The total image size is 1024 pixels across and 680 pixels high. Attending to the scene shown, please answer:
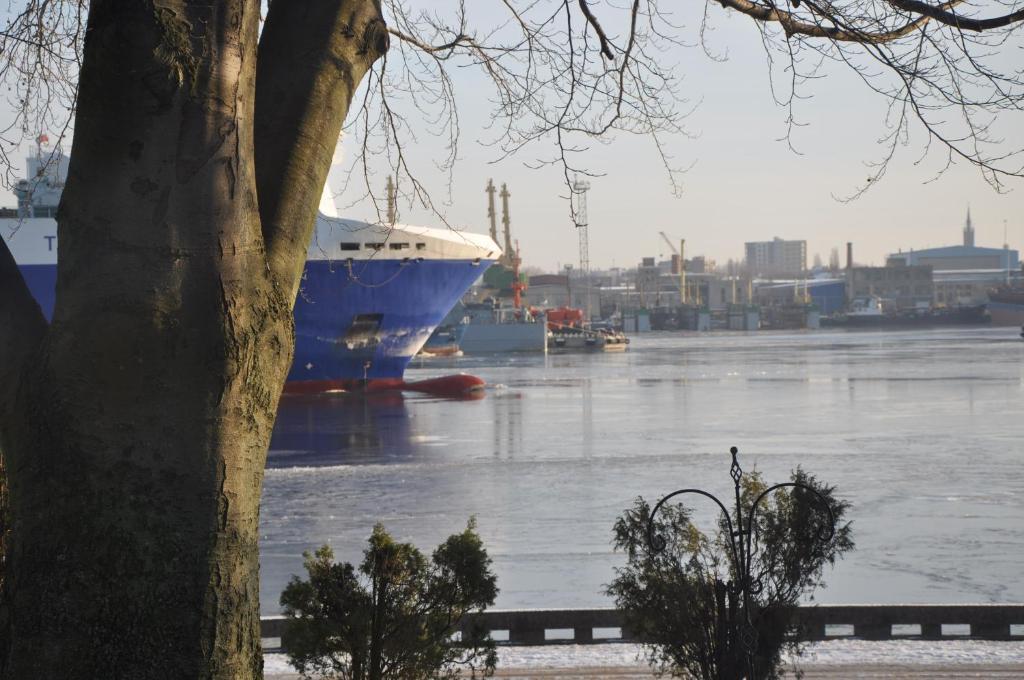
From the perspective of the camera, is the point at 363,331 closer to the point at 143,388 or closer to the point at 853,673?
the point at 853,673

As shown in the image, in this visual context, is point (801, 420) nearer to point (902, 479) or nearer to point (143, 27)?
point (902, 479)

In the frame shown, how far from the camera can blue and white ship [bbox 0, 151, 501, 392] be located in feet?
113

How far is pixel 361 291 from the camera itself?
3644cm

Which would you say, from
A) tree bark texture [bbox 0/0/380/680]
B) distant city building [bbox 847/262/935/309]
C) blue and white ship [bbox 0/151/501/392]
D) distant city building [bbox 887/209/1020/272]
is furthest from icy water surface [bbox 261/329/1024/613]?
distant city building [bbox 887/209/1020/272]

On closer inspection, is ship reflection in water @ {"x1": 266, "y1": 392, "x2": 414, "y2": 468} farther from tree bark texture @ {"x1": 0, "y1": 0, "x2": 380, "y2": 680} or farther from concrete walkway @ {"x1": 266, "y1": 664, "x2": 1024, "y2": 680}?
tree bark texture @ {"x1": 0, "y1": 0, "x2": 380, "y2": 680}

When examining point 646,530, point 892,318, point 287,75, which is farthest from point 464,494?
point 892,318

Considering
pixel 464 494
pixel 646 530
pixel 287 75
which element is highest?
pixel 287 75

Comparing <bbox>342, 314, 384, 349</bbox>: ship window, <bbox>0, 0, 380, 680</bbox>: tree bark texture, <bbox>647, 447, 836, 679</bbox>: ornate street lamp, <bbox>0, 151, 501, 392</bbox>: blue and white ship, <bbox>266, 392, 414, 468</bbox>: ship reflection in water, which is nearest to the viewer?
<bbox>0, 0, 380, 680</bbox>: tree bark texture

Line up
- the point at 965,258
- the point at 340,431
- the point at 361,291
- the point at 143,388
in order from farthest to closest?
the point at 965,258 → the point at 361,291 → the point at 340,431 → the point at 143,388

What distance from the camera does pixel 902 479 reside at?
694 inches

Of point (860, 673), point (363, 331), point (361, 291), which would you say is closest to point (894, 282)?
point (363, 331)

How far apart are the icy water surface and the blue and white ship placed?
1.58 metres

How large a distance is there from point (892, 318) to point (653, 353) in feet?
193

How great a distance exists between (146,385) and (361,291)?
34.5m
